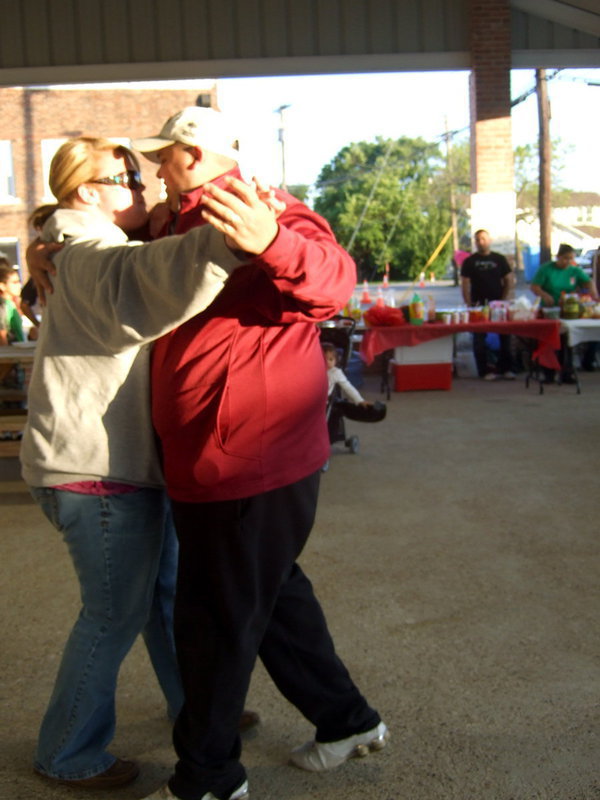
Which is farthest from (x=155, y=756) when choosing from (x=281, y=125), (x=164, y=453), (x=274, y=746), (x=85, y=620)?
(x=281, y=125)

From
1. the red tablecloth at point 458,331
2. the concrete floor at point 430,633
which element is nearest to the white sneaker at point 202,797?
the concrete floor at point 430,633

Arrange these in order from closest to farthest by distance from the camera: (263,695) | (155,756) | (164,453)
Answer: (164,453) → (155,756) → (263,695)

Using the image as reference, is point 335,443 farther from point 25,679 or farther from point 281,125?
point 281,125

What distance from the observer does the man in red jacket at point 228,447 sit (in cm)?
239

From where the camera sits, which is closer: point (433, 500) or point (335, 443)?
point (433, 500)

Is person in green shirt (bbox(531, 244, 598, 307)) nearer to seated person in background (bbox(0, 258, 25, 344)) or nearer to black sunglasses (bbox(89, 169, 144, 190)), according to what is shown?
seated person in background (bbox(0, 258, 25, 344))

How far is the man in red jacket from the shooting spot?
239 centimetres

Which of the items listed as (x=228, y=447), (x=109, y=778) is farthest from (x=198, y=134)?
(x=109, y=778)

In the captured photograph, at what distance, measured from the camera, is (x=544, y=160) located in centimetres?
2422

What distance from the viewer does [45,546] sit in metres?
5.47

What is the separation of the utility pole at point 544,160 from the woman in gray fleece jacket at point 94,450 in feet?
69.8

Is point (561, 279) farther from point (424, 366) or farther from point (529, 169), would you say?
point (529, 169)

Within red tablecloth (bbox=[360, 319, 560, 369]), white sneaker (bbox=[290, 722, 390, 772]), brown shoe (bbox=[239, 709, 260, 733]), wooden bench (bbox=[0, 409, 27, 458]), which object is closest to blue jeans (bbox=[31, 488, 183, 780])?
brown shoe (bbox=[239, 709, 260, 733])

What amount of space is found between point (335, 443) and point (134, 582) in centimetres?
552
